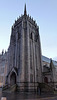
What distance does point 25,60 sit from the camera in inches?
1254

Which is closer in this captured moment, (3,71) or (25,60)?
(25,60)

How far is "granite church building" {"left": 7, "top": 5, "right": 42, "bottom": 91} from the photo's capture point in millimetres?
29625

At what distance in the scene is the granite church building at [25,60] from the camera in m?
29.6

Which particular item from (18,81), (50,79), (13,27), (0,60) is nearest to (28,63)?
(18,81)

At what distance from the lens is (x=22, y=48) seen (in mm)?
32500

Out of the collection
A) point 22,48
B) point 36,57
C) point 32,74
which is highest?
point 22,48

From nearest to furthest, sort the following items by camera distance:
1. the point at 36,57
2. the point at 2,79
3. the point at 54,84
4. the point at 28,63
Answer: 1. the point at 28,63
2. the point at 54,84
3. the point at 36,57
4. the point at 2,79

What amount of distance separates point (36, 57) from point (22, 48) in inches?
297

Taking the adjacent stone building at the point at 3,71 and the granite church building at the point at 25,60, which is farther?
the adjacent stone building at the point at 3,71

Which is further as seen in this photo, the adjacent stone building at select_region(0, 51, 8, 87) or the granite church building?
the adjacent stone building at select_region(0, 51, 8, 87)

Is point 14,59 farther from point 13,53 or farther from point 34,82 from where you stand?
point 34,82

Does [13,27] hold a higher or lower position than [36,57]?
higher

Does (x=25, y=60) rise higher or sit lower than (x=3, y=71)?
higher

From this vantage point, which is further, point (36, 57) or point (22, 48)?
point (36, 57)
